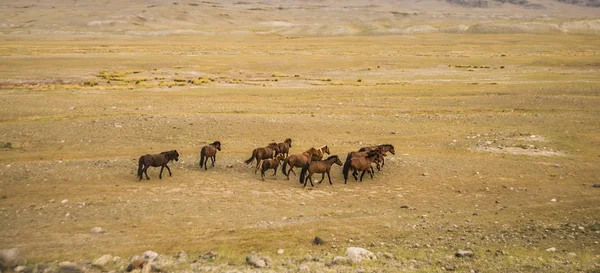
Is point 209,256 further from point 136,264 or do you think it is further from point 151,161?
point 151,161

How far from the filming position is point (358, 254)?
9125 millimetres

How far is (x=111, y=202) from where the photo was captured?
11969 millimetres

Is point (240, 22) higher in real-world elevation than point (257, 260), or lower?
higher

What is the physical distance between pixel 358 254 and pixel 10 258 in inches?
253

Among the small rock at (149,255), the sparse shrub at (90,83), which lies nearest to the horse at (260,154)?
the small rock at (149,255)

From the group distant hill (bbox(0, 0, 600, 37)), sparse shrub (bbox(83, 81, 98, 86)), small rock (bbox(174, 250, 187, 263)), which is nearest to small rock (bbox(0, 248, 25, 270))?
small rock (bbox(174, 250, 187, 263))

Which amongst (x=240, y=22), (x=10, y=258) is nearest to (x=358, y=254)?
(x=10, y=258)

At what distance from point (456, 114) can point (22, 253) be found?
20185 millimetres

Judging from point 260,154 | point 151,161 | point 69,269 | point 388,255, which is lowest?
point 388,255

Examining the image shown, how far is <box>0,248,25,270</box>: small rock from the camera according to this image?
8672 millimetres

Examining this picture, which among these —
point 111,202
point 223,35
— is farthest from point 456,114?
point 223,35

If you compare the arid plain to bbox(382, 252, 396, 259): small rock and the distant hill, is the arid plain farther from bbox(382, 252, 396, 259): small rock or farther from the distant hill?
the distant hill

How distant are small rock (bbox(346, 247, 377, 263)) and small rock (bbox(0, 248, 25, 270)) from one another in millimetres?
6117

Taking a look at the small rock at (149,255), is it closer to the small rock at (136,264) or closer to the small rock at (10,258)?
the small rock at (136,264)
